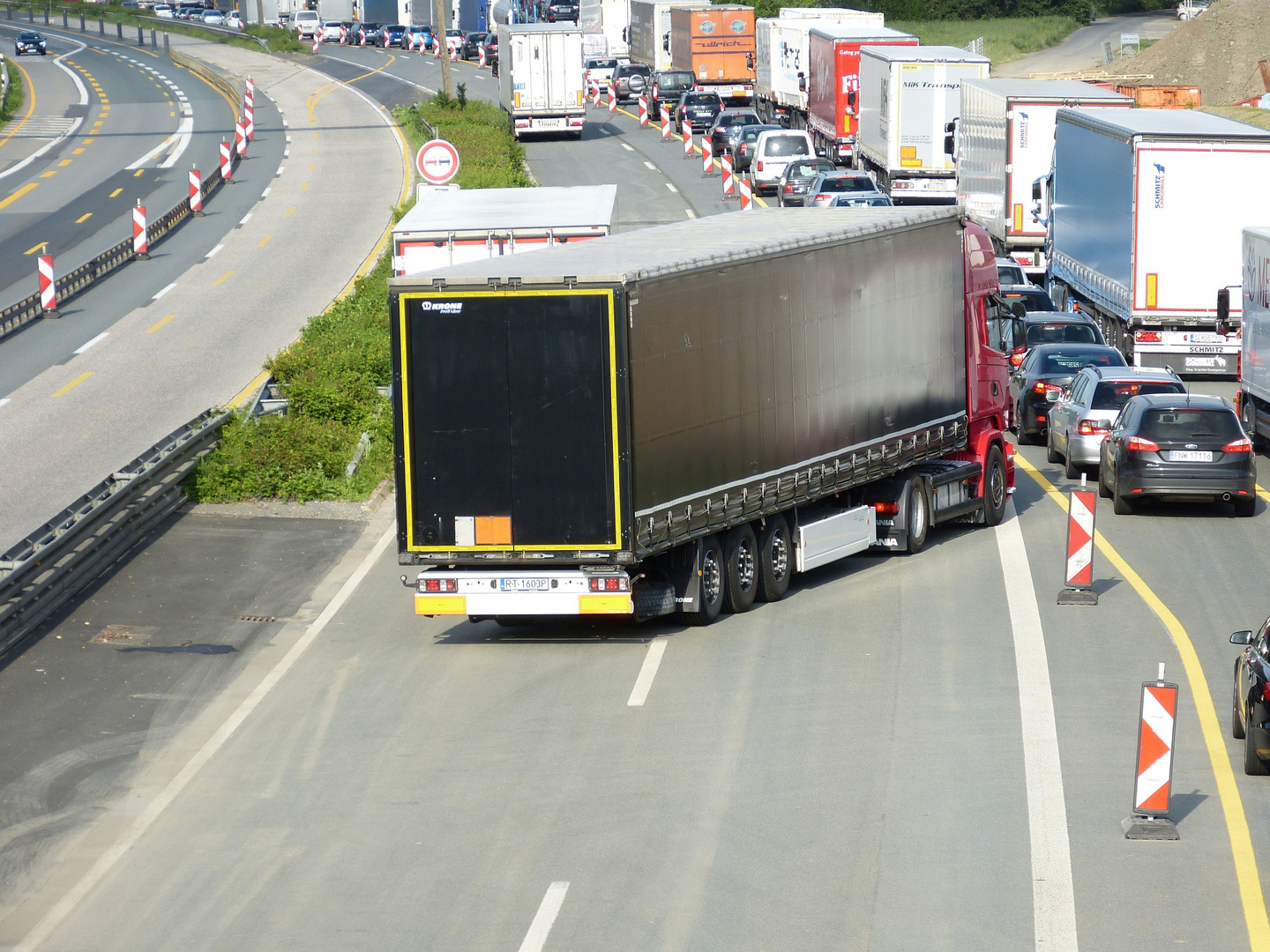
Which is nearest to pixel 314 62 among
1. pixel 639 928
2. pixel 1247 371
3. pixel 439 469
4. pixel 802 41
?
pixel 802 41

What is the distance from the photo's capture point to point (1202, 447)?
2120cm

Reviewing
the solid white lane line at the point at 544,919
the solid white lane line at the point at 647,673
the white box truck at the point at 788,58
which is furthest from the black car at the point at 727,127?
the solid white lane line at the point at 544,919

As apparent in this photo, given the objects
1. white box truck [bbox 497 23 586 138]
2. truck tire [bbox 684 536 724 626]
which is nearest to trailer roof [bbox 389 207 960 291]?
truck tire [bbox 684 536 724 626]

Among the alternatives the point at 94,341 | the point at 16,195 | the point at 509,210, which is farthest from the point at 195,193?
the point at 509,210

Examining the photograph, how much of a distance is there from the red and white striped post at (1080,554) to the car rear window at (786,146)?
120 ft

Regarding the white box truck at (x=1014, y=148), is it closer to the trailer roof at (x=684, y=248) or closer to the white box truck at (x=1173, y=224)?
the white box truck at (x=1173, y=224)

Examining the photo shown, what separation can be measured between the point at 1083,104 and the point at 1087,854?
2930 cm

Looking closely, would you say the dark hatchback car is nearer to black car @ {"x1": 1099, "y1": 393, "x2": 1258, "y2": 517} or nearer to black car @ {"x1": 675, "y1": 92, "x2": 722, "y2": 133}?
black car @ {"x1": 675, "y1": 92, "x2": 722, "y2": 133}

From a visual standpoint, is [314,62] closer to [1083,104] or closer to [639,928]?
[1083,104]

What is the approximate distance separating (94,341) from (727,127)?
32.0 meters

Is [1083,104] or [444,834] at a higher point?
[1083,104]

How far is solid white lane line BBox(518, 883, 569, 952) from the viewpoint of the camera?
368 inches

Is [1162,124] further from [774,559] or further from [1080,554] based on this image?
[774,559]

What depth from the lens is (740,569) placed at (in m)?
16.9
